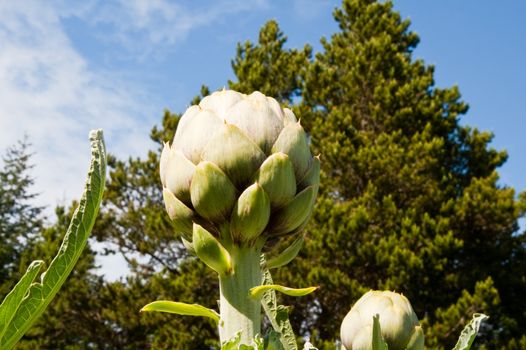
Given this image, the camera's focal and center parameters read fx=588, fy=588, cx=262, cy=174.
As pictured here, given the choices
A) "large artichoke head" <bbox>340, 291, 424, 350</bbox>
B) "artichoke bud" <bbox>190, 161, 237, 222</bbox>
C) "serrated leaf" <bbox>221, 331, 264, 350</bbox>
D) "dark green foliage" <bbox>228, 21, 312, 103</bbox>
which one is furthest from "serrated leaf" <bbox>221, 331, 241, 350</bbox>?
"dark green foliage" <bbox>228, 21, 312, 103</bbox>

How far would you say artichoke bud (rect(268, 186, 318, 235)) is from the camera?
47 centimetres

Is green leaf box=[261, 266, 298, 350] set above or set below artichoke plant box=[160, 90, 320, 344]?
below

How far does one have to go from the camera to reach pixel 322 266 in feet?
19.0

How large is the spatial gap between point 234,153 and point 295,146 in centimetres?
5

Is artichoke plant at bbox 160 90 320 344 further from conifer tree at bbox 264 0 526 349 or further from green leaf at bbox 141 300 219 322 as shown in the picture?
conifer tree at bbox 264 0 526 349

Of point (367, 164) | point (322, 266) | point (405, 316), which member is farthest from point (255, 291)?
point (367, 164)

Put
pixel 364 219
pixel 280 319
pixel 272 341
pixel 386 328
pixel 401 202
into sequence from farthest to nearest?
pixel 401 202
pixel 364 219
pixel 386 328
pixel 280 319
pixel 272 341

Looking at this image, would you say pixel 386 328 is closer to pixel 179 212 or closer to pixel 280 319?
pixel 280 319

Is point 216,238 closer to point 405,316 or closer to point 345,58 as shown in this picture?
point 405,316

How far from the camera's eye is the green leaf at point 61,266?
31 cm

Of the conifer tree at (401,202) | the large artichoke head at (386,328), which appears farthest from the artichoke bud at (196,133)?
the conifer tree at (401,202)

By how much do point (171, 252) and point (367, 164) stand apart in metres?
2.77

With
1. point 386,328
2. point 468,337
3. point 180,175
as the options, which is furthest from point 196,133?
point 386,328

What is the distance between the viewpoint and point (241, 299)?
1.49ft
